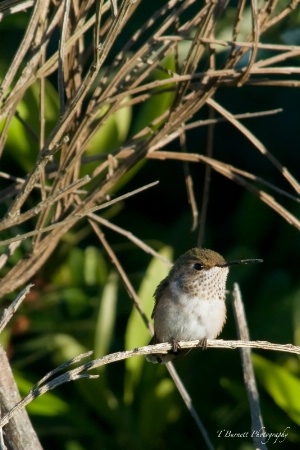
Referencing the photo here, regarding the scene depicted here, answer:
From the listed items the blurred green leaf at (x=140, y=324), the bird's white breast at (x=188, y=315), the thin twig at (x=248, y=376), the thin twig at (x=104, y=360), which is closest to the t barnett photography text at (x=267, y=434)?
the blurred green leaf at (x=140, y=324)

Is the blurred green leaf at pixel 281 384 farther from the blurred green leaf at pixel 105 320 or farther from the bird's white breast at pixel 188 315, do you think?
the blurred green leaf at pixel 105 320

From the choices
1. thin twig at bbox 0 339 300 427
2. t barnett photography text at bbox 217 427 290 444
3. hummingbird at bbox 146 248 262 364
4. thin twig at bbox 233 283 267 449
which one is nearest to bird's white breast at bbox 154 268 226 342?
hummingbird at bbox 146 248 262 364

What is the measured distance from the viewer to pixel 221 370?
366 centimetres

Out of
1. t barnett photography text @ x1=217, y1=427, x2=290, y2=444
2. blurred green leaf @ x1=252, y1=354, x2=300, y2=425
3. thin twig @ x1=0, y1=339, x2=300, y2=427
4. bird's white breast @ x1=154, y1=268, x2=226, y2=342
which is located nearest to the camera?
thin twig @ x1=0, y1=339, x2=300, y2=427

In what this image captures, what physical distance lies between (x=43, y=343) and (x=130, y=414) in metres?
0.43

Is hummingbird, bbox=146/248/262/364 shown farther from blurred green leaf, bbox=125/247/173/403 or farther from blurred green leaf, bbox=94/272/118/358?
blurred green leaf, bbox=94/272/118/358

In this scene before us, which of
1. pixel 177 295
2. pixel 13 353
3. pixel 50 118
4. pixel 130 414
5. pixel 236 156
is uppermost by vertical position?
pixel 50 118

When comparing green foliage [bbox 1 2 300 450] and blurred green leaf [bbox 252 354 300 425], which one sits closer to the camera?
blurred green leaf [bbox 252 354 300 425]

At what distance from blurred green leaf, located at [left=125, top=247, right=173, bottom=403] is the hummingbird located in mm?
146

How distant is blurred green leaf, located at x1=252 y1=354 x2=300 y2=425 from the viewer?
3125 mm

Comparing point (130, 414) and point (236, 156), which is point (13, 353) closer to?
point (130, 414)

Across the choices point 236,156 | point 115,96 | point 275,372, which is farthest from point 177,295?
point 236,156

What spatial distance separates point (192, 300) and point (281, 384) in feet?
1.41

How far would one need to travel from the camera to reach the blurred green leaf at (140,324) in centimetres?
332
